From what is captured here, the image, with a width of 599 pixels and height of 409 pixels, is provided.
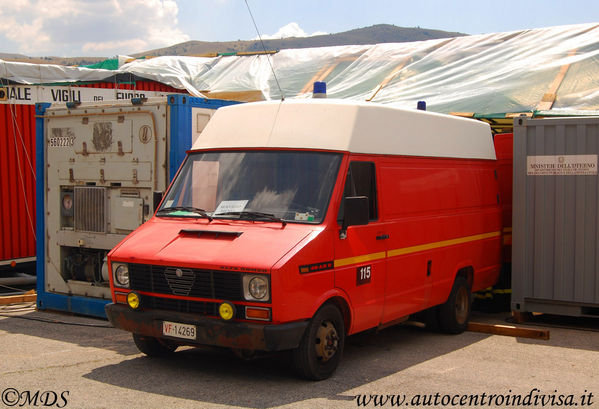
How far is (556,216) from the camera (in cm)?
987

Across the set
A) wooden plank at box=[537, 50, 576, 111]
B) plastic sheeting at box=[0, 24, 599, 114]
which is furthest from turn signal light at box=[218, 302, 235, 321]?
wooden plank at box=[537, 50, 576, 111]

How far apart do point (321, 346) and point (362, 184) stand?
1.70m

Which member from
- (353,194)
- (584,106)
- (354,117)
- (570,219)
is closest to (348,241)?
(353,194)

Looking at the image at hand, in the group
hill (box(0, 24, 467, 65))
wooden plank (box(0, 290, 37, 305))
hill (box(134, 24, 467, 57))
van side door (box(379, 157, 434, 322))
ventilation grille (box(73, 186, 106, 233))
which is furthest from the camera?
hill (box(134, 24, 467, 57))

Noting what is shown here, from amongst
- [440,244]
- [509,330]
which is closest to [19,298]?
[440,244]

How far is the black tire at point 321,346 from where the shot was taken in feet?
21.9

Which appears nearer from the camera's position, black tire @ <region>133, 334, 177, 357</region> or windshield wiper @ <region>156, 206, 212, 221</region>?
windshield wiper @ <region>156, 206, 212, 221</region>

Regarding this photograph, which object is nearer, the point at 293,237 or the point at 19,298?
the point at 293,237

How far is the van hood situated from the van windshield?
0.14 m

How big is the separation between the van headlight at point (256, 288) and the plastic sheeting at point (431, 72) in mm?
5716

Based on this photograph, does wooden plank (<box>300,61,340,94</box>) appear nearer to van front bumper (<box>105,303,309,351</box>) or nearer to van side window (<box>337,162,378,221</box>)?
van side window (<box>337,162,378,221</box>)

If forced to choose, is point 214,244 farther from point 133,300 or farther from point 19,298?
point 19,298

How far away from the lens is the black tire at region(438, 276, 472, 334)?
30.3 ft

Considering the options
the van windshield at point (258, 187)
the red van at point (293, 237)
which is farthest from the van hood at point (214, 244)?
the van windshield at point (258, 187)
